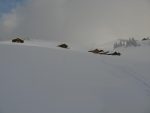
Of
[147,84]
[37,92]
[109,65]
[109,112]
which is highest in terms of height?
[109,65]

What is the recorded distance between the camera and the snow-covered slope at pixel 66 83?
1000 cm

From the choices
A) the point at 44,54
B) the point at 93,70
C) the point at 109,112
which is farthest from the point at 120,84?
the point at 44,54

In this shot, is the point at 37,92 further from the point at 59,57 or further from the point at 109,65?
the point at 109,65

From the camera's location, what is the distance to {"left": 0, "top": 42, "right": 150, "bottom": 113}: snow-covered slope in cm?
1000

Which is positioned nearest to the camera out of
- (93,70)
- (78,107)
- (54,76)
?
(78,107)

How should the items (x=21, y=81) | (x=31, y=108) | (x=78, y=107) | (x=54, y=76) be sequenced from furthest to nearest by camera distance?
(x=54, y=76) → (x=21, y=81) → (x=78, y=107) → (x=31, y=108)

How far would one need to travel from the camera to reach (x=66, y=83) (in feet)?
37.7

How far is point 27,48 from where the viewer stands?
45.4ft

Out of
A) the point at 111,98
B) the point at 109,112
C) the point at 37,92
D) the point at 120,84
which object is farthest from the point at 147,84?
the point at 37,92

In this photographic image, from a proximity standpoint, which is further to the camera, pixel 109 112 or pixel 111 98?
pixel 111 98

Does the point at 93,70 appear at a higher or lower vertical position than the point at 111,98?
higher

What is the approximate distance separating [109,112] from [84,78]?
7.50 feet

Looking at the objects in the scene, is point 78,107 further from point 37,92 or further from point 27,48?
point 27,48

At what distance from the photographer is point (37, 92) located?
34.4 feet
